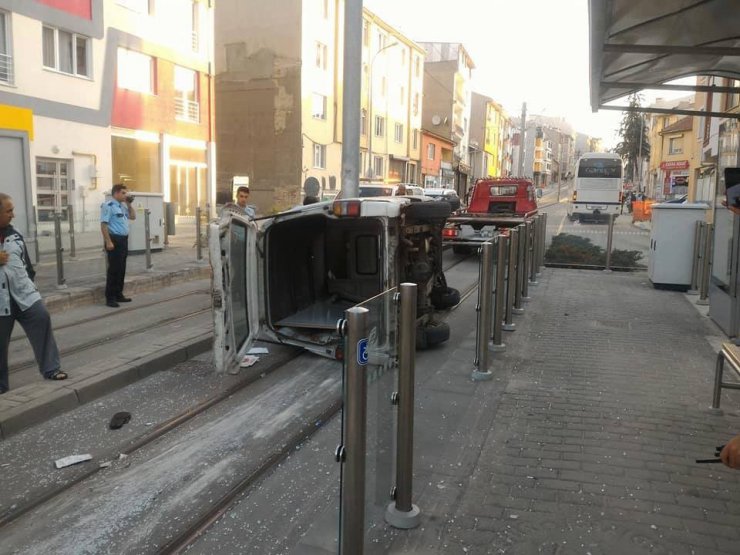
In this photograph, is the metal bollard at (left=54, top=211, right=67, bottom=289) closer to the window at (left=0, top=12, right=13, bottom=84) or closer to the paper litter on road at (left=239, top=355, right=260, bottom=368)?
the paper litter on road at (left=239, top=355, right=260, bottom=368)

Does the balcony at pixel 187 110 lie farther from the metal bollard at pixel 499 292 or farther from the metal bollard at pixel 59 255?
the metal bollard at pixel 499 292

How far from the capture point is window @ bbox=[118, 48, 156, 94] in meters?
21.2

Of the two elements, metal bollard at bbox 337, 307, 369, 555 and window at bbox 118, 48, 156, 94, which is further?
window at bbox 118, 48, 156, 94

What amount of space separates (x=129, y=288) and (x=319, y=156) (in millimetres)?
27277

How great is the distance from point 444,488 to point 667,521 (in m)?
1.26

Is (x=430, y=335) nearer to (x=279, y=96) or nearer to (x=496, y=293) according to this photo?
(x=496, y=293)

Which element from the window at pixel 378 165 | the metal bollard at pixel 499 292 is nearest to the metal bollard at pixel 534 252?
the metal bollard at pixel 499 292

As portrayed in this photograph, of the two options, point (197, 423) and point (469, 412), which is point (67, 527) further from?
point (469, 412)

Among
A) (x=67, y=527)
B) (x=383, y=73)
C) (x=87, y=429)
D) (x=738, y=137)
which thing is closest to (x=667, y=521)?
(x=67, y=527)

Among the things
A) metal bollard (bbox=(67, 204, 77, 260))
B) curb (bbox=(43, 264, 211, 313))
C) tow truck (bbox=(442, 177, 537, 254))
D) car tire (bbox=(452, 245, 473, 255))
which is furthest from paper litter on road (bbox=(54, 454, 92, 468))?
tow truck (bbox=(442, 177, 537, 254))

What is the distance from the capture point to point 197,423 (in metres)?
5.04

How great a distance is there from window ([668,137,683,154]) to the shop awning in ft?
168

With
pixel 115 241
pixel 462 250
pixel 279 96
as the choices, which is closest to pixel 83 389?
pixel 115 241

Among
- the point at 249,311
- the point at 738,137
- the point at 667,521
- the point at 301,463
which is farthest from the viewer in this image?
the point at 738,137
